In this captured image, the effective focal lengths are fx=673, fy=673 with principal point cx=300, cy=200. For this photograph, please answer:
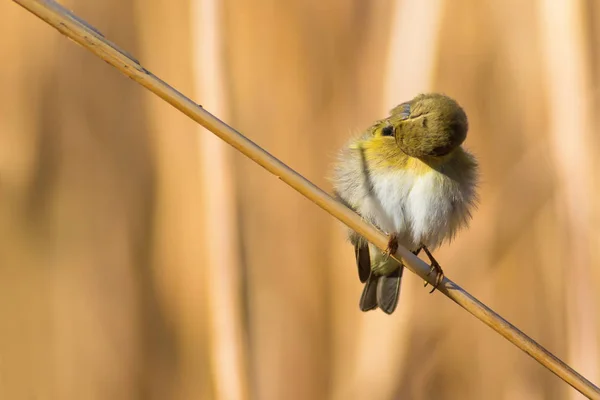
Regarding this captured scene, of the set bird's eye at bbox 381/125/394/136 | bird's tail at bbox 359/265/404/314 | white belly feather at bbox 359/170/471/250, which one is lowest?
bird's tail at bbox 359/265/404/314

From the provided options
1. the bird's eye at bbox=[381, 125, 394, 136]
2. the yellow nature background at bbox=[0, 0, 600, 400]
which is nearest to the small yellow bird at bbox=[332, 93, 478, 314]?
the bird's eye at bbox=[381, 125, 394, 136]

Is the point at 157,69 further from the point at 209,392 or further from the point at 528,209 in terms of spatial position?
the point at 528,209

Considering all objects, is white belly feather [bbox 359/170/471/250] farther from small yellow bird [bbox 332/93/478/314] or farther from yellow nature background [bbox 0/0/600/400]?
yellow nature background [bbox 0/0/600/400]

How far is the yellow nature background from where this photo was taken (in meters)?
1.27

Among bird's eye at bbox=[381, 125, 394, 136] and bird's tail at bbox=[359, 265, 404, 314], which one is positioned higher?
bird's eye at bbox=[381, 125, 394, 136]

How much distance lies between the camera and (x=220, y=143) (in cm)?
124

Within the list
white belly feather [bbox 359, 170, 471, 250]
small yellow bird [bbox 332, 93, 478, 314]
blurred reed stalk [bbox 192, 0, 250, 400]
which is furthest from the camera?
blurred reed stalk [bbox 192, 0, 250, 400]

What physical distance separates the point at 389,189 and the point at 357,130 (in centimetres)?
22

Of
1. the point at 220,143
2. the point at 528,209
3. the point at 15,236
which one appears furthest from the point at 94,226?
the point at 528,209

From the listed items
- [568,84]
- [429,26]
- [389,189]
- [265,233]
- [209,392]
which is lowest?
[209,392]

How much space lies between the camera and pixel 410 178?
1.11m

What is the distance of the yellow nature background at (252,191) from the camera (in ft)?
4.16

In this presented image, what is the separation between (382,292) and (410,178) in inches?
12.1

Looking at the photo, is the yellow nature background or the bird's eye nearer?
the bird's eye
